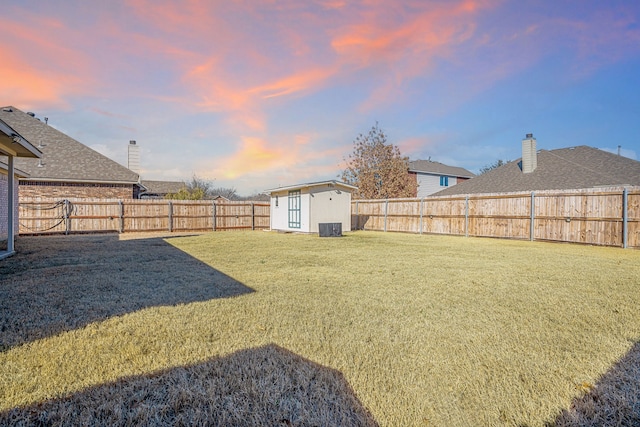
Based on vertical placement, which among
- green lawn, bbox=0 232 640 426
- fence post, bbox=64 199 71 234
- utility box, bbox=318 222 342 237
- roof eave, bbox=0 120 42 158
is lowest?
green lawn, bbox=0 232 640 426

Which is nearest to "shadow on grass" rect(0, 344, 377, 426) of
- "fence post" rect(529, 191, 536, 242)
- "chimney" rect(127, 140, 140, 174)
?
"fence post" rect(529, 191, 536, 242)

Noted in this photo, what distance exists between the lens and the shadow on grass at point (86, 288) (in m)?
3.08

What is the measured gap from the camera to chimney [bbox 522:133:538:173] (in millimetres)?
18359

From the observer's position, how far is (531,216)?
12.5 metres

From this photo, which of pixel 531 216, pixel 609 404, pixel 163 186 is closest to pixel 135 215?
pixel 609 404

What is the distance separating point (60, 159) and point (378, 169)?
23.3m

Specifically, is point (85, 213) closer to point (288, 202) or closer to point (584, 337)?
point (288, 202)

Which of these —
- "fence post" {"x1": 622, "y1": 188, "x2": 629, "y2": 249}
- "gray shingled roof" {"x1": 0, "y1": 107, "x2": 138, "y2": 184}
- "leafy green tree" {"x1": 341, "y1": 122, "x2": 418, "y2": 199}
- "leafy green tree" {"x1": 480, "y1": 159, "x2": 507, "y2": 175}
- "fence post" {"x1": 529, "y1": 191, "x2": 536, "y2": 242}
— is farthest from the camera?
"leafy green tree" {"x1": 480, "y1": 159, "x2": 507, "y2": 175}

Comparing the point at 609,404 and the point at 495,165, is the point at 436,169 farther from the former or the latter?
the point at 609,404

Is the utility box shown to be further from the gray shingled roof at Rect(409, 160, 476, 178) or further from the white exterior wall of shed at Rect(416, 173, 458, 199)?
the white exterior wall of shed at Rect(416, 173, 458, 199)

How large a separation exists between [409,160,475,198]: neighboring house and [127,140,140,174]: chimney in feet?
75.8

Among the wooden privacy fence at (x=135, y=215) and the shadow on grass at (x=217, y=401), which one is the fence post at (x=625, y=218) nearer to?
the shadow on grass at (x=217, y=401)

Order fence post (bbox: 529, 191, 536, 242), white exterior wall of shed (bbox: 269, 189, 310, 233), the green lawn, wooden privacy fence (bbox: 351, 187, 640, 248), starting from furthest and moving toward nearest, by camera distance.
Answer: white exterior wall of shed (bbox: 269, 189, 310, 233) → fence post (bbox: 529, 191, 536, 242) → wooden privacy fence (bbox: 351, 187, 640, 248) → the green lawn

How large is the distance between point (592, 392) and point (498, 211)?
1336cm
